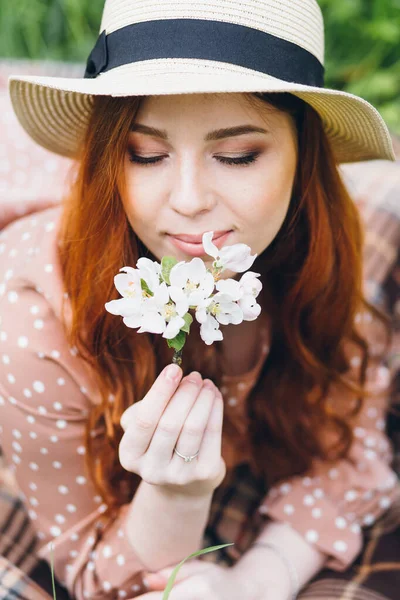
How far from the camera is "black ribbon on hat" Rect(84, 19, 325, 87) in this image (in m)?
1.23

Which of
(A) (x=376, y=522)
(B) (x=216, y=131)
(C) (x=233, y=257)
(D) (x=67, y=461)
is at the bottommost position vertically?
(A) (x=376, y=522)

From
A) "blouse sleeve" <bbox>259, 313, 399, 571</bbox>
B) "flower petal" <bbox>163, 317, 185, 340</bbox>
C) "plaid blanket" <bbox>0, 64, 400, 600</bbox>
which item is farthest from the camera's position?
"blouse sleeve" <bbox>259, 313, 399, 571</bbox>

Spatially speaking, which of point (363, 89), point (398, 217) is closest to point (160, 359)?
point (398, 217)

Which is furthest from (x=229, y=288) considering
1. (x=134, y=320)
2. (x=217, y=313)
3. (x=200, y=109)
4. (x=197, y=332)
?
(x=197, y=332)

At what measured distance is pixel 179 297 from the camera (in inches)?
40.9

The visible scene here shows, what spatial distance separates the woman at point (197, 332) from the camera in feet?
4.12

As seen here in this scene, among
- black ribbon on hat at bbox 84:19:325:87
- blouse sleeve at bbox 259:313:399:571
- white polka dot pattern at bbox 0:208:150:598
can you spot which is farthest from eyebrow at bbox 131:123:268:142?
blouse sleeve at bbox 259:313:399:571

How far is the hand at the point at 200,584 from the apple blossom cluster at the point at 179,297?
0.74 m

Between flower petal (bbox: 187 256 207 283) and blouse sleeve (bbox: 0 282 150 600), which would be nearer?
flower petal (bbox: 187 256 207 283)

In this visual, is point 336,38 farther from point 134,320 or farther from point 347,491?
point 134,320

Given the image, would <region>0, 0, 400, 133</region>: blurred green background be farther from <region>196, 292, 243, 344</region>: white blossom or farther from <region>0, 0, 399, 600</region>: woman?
<region>196, 292, 243, 344</region>: white blossom

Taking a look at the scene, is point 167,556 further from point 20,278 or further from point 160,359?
point 20,278

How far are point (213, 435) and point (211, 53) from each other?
2.34ft

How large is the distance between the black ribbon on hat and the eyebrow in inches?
4.2
